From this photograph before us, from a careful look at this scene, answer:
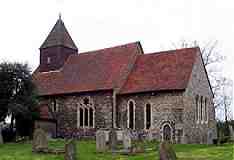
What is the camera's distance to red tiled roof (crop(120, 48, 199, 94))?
33688mm

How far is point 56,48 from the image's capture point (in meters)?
43.0

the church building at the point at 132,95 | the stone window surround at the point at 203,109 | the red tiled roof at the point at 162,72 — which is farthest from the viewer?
the stone window surround at the point at 203,109

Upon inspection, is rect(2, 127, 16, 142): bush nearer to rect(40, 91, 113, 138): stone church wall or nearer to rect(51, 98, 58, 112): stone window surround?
rect(40, 91, 113, 138): stone church wall

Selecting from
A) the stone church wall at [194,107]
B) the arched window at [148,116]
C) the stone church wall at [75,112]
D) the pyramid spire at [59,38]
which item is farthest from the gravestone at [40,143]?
the pyramid spire at [59,38]

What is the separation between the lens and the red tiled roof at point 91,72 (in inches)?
1457

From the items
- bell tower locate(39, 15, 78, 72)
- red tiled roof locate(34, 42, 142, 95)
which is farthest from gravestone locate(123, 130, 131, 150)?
bell tower locate(39, 15, 78, 72)

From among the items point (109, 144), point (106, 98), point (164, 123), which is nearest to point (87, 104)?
point (106, 98)

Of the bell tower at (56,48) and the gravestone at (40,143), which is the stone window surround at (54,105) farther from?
the gravestone at (40,143)

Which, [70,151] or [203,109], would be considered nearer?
[70,151]

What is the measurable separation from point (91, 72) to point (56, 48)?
588 centimetres

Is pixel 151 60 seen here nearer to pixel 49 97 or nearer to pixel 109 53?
pixel 109 53

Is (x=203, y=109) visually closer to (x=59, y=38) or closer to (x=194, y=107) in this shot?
(x=194, y=107)

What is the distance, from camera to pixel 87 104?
3700cm

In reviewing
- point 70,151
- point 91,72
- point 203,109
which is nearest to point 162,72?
point 203,109
